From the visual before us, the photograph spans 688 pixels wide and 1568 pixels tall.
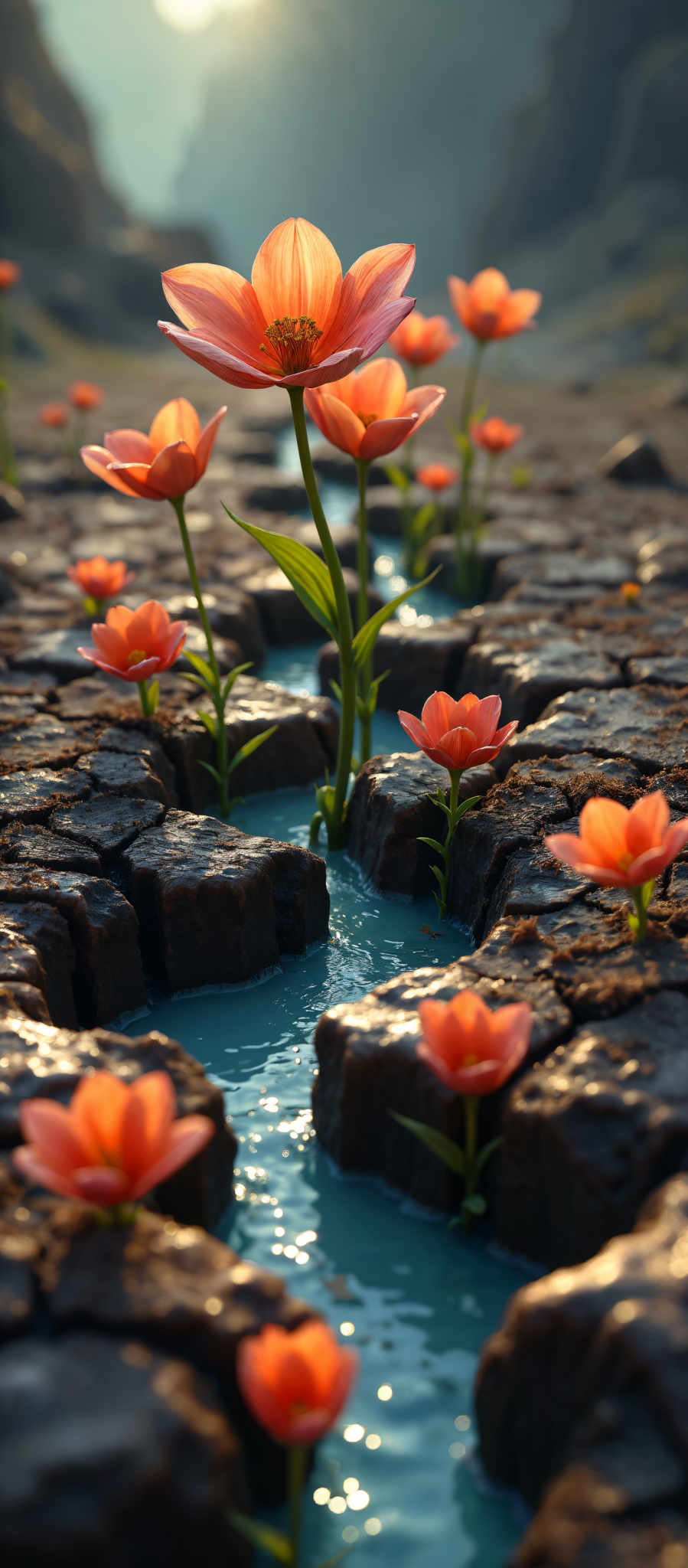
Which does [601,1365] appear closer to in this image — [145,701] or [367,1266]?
[367,1266]

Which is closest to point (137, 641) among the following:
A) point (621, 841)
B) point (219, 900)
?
Answer: point (219, 900)

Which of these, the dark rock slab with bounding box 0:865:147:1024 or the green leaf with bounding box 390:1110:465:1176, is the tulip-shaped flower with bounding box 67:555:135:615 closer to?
the dark rock slab with bounding box 0:865:147:1024

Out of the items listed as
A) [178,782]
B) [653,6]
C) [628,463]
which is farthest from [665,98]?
[178,782]

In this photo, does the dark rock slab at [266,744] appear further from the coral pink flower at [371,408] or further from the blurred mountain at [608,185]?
the blurred mountain at [608,185]

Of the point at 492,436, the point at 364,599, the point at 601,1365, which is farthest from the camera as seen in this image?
the point at 492,436

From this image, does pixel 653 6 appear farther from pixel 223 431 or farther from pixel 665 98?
pixel 223 431

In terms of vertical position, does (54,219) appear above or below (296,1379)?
above

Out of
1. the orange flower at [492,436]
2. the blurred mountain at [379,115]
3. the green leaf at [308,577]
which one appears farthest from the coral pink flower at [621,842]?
the blurred mountain at [379,115]
